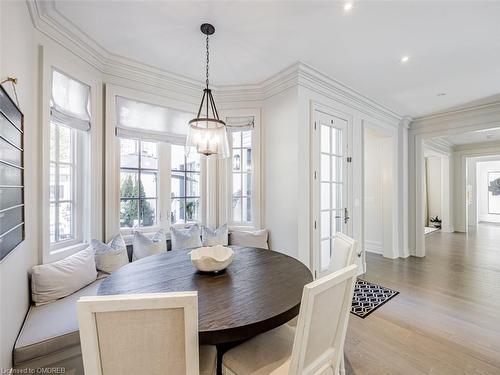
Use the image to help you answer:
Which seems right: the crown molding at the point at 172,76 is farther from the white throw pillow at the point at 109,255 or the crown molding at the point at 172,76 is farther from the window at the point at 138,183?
the white throw pillow at the point at 109,255

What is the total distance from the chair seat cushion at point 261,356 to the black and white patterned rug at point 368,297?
161 cm

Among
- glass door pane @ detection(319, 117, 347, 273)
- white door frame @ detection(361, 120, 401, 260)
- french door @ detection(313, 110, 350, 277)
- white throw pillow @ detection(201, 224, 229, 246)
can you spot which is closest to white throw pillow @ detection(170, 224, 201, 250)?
white throw pillow @ detection(201, 224, 229, 246)

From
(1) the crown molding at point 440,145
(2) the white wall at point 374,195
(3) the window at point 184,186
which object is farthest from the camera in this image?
(1) the crown molding at point 440,145

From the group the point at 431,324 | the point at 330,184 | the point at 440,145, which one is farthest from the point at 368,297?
the point at 440,145

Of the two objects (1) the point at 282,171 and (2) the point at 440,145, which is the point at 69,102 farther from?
(2) the point at 440,145

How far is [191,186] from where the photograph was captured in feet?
10.4

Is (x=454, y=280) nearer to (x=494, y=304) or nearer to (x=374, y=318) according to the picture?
(x=494, y=304)

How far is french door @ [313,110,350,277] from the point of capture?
9.58ft

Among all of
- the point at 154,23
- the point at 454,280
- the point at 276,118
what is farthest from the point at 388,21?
the point at 454,280

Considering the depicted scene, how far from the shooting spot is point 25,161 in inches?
61.4

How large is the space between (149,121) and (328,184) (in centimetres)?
248

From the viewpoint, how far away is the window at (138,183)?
8.63 feet

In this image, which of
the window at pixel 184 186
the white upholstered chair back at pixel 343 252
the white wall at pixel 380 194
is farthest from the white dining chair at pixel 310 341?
the white wall at pixel 380 194

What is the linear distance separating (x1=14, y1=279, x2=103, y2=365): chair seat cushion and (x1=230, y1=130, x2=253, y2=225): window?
2056mm
